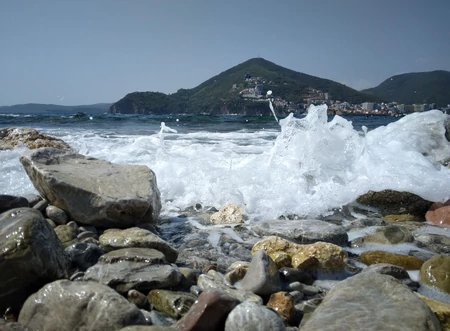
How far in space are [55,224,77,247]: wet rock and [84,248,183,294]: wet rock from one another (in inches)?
31.2

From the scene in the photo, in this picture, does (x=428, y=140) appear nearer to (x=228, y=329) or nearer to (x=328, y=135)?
(x=328, y=135)

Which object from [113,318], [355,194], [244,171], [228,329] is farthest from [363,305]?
[244,171]

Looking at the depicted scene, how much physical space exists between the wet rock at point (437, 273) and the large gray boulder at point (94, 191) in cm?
267

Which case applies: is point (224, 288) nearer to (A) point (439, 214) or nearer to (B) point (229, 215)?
(B) point (229, 215)

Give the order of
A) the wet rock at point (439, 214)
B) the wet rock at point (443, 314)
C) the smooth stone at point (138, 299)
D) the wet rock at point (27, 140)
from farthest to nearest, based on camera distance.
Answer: the wet rock at point (27, 140)
the wet rock at point (439, 214)
the smooth stone at point (138, 299)
the wet rock at point (443, 314)

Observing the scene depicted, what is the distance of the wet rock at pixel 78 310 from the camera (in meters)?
1.90

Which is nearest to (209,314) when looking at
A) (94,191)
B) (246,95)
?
(94,191)

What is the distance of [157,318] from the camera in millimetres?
2201

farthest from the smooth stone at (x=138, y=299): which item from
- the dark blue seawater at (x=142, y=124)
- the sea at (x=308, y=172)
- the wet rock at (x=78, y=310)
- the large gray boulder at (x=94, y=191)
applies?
the dark blue seawater at (x=142, y=124)

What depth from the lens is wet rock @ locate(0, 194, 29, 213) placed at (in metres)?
3.45

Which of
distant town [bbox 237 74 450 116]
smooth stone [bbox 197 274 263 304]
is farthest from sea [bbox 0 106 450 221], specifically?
distant town [bbox 237 74 450 116]

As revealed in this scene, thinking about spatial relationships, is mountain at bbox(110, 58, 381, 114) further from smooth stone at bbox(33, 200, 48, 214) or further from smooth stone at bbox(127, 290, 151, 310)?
smooth stone at bbox(127, 290, 151, 310)

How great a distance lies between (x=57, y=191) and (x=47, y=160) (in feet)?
2.48

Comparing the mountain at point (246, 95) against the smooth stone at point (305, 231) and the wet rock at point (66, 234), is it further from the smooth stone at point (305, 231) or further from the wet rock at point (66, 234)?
the wet rock at point (66, 234)
